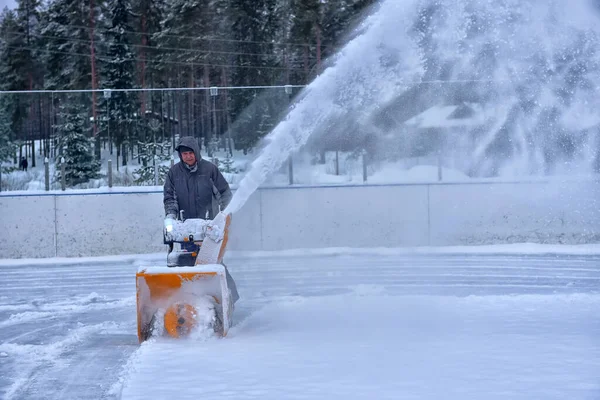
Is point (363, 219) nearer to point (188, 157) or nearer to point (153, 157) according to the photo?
point (153, 157)

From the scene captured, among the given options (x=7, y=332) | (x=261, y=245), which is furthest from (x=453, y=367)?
(x=261, y=245)

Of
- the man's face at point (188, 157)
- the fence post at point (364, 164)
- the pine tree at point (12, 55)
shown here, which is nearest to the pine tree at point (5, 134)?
the fence post at point (364, 164)

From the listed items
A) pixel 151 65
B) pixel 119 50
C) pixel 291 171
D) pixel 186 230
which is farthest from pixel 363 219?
pixel 119 50

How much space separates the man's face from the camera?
773 cm

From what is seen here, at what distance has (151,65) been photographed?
120 feet

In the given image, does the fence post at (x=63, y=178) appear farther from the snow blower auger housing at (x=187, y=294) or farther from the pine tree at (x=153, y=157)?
the snow blower auger housing at (x=187, y=294)

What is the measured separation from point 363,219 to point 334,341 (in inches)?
345

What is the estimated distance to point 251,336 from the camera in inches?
286

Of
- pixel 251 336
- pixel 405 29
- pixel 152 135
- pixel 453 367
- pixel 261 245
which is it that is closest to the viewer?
pixel 453 367

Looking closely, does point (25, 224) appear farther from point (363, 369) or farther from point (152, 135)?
point (363, 369)

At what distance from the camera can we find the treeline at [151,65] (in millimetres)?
16750

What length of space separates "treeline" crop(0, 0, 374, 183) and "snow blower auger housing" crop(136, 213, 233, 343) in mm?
9189

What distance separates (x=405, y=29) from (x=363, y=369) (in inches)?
256

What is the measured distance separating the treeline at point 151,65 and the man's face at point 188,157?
27.7 feet
